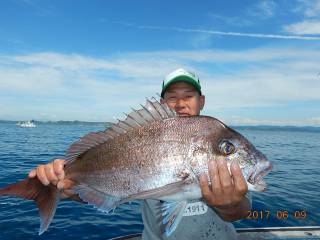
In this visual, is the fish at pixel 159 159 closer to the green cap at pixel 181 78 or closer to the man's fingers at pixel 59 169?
the man's fingers at pixel 59 169

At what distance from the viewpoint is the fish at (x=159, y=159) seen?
11.0 feet

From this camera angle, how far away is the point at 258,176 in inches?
136

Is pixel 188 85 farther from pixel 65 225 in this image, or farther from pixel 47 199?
pixel 65 225

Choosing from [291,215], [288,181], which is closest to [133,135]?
[291,215]

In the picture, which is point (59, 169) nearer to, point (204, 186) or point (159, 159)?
point (159, 159)

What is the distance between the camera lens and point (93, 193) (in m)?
3.74

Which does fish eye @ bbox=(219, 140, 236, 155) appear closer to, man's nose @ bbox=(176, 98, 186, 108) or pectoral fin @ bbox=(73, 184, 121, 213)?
pectoral fin @ bbox=(73, 184, 121, 213)

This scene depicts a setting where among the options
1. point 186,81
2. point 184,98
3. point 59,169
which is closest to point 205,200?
point 59,169

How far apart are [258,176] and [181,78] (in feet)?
7.67

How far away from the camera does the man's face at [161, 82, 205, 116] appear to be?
522 centimetres

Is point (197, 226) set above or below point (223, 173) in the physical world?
below

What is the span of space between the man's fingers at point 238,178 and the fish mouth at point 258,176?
0.30 ft

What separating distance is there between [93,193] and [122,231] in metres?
7.21

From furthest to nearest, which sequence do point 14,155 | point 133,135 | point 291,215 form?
1. point 14,155
2. point 291,215
3. point 133,135
